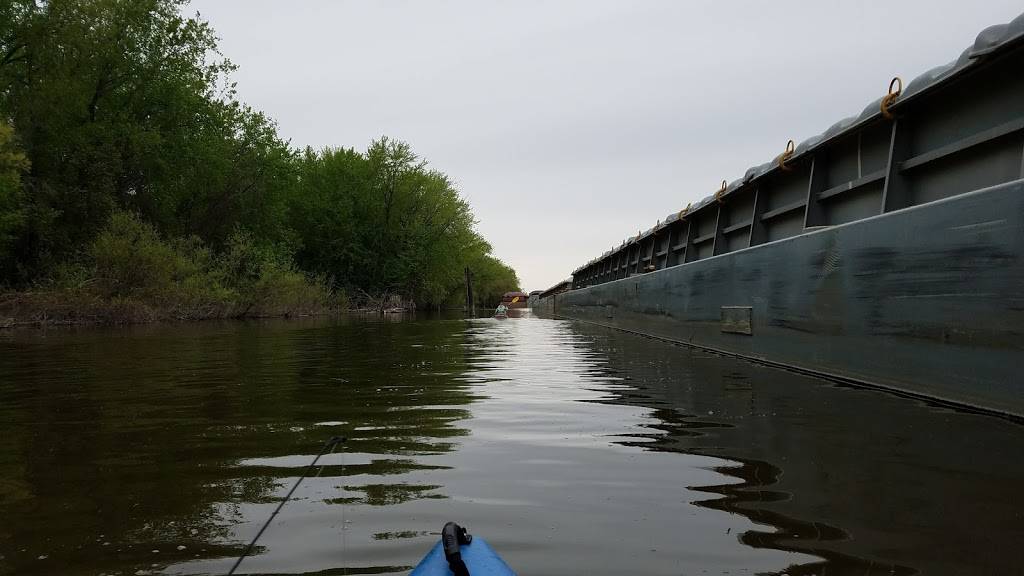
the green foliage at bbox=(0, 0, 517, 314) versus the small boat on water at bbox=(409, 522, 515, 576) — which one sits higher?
the green foliage at bbox=(0, 0, 517, 314)

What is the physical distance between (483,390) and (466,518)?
10.8 ft

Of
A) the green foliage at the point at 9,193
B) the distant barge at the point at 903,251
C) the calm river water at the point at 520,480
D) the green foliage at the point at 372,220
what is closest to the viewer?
the calm river water at the point at 520,480

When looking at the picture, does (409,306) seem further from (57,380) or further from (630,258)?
(57,380)

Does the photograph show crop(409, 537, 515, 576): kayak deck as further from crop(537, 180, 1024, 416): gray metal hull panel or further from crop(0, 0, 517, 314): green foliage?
crop(0, 0, 517, 314): green foliage

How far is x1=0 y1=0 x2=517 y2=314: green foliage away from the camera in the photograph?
82.6 ft

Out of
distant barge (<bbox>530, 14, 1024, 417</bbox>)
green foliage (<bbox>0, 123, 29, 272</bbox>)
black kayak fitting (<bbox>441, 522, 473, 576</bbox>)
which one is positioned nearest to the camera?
black kayak fitting (<bbox>441, 522, 473, 576</bbox>)

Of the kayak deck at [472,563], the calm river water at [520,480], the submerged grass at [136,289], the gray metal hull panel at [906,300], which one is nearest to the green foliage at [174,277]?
the submerged grass at [136,289]

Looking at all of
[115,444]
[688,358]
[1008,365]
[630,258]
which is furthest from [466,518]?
[630,258]

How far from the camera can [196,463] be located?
3000 millimetres

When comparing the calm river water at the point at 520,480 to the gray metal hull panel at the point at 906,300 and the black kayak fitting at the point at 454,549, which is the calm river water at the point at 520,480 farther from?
the black kayak fitting at the point at 454,549

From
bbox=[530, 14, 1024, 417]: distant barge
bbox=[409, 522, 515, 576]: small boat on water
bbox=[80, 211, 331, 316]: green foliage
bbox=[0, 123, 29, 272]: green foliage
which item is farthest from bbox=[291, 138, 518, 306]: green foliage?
bbox=[409, 522, 515, 576]: small boat on water

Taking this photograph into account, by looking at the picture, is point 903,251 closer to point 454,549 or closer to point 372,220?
point 454,549

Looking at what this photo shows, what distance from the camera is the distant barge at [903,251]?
3787 mm

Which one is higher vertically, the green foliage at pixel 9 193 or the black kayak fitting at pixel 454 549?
the green foliage at pixel 9 193
